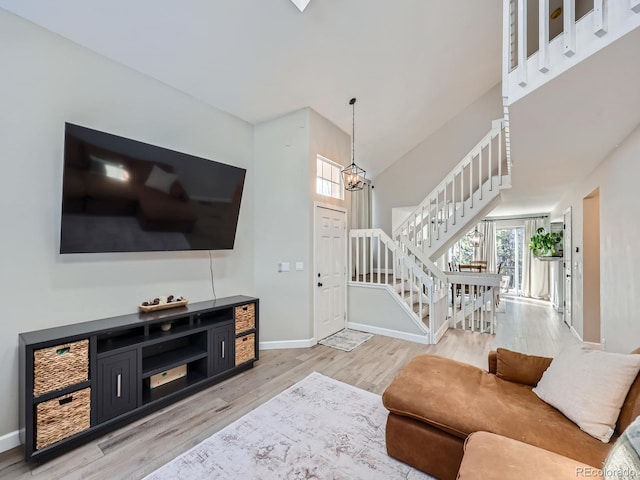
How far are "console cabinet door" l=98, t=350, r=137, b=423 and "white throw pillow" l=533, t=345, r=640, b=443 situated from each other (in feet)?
9.62

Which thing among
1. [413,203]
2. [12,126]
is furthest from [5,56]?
[413,203]

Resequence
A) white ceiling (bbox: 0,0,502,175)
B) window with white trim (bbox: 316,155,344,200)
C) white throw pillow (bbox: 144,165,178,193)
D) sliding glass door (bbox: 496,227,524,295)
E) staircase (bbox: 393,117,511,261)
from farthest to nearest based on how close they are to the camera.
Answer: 1. sliding glass door (bbox: 496,227,524,295)
2. staircase (bbox: 393,117,511,261)
3. window with white trim (bbox: 316,155,344,200)
4. white throw pillow (bbox: 144,165,178,193)
5. white ceiling (bbox: 0,0,502,175)

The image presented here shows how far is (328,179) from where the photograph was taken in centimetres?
450

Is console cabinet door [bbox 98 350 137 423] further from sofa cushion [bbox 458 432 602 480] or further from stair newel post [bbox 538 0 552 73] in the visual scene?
stair newel post [bbox 538 0 552 73]

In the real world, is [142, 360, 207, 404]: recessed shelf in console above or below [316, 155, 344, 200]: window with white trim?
below

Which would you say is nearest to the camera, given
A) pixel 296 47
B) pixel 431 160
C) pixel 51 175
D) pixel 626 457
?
pixel 626 457

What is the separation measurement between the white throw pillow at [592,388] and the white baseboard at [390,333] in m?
2.44

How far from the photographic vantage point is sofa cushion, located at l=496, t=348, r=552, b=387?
76.5 inches

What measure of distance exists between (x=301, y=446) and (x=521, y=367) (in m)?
1.63

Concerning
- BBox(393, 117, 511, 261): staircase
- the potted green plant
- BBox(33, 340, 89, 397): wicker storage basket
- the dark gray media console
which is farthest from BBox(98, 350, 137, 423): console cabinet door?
the potted green plant

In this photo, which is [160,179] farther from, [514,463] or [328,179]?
[514,463]

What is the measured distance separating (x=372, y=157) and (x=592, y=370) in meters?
5.24

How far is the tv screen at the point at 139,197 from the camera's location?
225 cm

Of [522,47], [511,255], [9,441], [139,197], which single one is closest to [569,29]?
[522,47]
